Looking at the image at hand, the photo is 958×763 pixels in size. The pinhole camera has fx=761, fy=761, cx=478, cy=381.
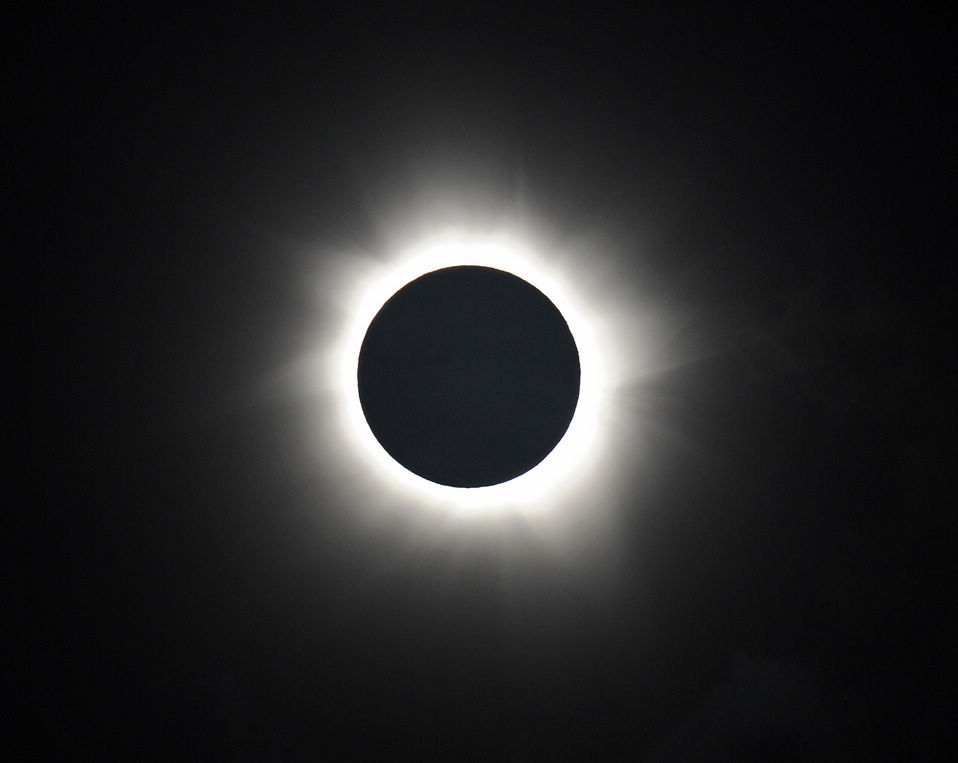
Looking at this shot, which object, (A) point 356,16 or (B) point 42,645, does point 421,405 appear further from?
(B) point 42,645

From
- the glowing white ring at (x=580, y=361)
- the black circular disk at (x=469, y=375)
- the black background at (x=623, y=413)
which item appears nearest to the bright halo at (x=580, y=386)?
the glowing white ring at (x=580, y=361)

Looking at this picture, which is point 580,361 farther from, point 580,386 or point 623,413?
point 623,413

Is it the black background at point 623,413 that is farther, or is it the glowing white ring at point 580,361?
the glowing white ring at point 580,361

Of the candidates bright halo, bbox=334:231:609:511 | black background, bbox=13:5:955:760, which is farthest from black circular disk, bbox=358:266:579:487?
black background, bbox=13:5:955:760

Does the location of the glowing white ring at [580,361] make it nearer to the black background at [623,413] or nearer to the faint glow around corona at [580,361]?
the faint glow around corona at [580,361]

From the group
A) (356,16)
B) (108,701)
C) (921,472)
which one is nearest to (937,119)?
(921,472)

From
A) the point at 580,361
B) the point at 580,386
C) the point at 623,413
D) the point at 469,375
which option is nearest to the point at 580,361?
the point at 580,361
